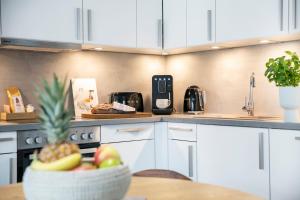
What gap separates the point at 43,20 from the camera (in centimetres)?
343

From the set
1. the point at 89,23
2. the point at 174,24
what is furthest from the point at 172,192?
the point at 174,24

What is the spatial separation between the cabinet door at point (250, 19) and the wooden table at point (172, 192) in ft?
6.08

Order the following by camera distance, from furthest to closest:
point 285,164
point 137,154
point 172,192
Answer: point 137,154
point 285,164
point 172,192

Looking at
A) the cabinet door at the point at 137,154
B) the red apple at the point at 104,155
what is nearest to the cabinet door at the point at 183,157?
the cabinet door at the point at 137,154

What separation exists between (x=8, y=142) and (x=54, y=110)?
1914 millimetres

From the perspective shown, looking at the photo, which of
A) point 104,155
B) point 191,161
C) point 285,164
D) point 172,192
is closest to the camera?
point 104,155

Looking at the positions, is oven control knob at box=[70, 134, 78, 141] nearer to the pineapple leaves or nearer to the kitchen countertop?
the kitchen countertop

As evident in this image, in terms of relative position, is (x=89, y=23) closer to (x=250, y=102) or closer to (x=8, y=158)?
(x=8, y=158)

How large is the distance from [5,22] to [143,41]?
4.20 ft

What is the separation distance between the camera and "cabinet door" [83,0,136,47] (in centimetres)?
370

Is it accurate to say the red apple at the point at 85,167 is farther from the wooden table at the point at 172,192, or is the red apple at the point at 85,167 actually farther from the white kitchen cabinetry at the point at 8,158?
the white kitchen cabinetry at the point at 8,158

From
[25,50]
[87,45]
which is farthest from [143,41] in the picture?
[25,50]

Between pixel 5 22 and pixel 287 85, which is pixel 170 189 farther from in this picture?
pixel 5 22

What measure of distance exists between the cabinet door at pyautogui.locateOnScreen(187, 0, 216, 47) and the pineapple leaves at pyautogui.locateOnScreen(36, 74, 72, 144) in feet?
8.80
